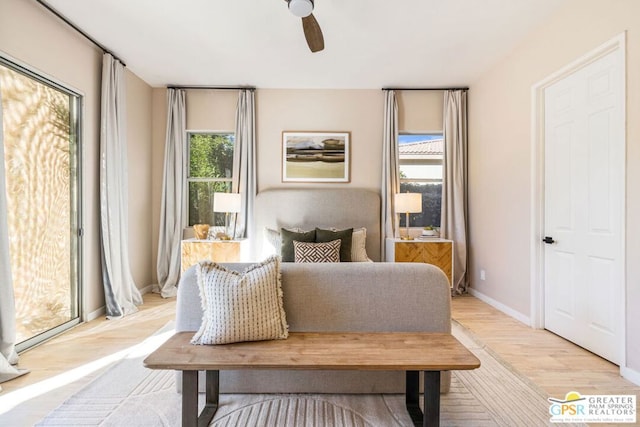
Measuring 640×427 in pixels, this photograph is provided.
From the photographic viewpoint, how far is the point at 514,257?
3461mm

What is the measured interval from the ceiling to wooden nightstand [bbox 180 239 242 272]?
215 cm

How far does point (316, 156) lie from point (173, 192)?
2.04 m

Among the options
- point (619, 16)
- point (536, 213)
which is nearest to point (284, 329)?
point (536, 213)

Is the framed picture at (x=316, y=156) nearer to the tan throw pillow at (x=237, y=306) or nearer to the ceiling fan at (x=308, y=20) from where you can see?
the ceiling fan at (x=308, y=20)

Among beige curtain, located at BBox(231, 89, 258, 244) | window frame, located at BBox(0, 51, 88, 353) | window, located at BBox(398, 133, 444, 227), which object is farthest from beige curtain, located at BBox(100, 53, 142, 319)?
window, located at BBox(398, 133, 444, 227)

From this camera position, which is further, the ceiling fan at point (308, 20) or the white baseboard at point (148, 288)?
the white baseboard at point (148, 288)

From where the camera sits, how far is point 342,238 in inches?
147

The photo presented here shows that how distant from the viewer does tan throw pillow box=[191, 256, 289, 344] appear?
5.41 feet

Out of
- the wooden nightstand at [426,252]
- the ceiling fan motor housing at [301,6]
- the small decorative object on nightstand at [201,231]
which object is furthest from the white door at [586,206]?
the small decorative object on nightstand at [201,231]

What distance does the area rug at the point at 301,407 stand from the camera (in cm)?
171

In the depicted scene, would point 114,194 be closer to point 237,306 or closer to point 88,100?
point 88,100

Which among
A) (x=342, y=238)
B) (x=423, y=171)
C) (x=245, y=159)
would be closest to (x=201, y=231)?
(x=245, y=159)

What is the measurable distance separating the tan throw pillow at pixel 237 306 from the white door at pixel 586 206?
94.7 inches

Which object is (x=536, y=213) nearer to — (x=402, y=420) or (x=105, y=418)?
(x=402, y=420)
